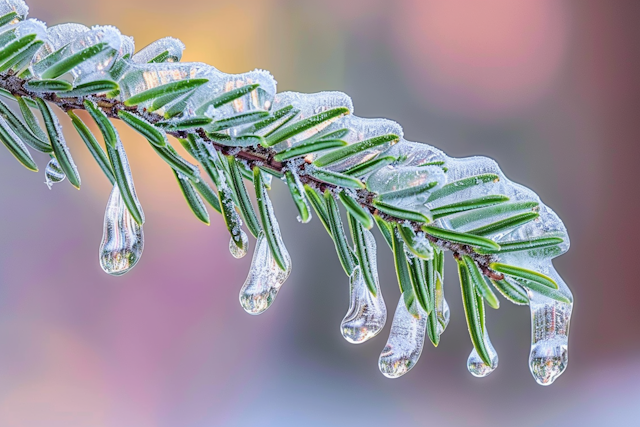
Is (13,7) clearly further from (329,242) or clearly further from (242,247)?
(329,242)

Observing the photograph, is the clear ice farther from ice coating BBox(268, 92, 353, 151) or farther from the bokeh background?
the bokeh background

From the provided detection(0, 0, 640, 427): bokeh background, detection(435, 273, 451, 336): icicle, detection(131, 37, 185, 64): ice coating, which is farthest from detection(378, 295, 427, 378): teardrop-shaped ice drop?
detection(0, 0, 640, 427): bokeh background

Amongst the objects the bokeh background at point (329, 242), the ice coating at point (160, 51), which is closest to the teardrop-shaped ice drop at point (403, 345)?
the ice coating at point (160, 51)

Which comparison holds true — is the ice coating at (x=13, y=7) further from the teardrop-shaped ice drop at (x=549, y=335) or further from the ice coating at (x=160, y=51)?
the teardrop-shaped ice drop at (x=549, y=335)

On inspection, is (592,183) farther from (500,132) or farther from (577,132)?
(500,132)

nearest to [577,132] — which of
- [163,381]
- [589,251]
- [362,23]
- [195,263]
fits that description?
[589,251]

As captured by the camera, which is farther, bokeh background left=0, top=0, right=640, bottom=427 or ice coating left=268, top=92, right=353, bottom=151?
bokeh background left=0, top=0, right=640, bottom=427

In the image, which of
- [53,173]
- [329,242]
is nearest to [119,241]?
[53,173]
